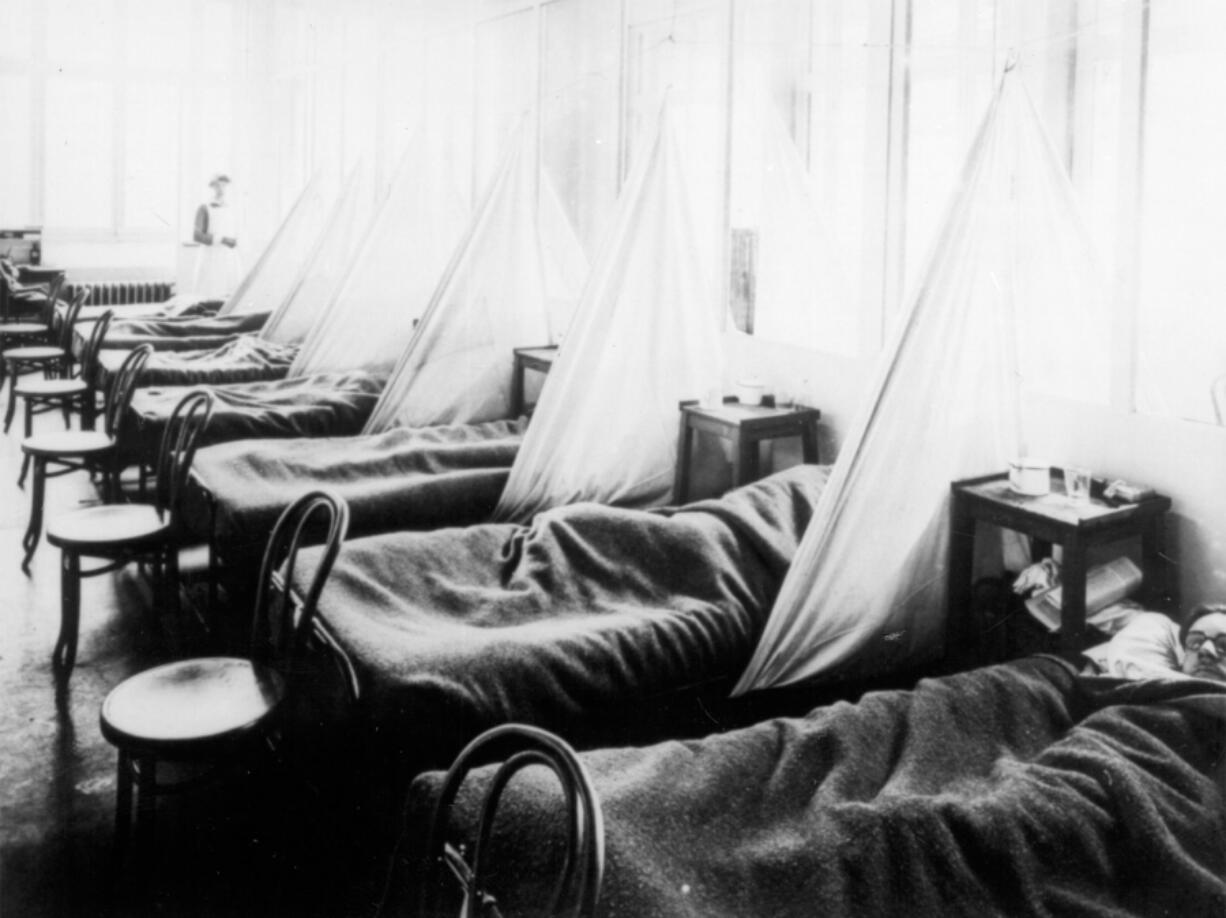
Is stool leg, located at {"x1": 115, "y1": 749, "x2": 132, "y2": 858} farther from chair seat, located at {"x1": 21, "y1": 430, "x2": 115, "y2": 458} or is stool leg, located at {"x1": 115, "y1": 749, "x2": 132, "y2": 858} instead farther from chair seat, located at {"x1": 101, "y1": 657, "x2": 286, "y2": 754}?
chair seat, located at {"x1": 21, "y1": 430, "x2": 115, "y2": 458}

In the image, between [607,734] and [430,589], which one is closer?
[607,734]

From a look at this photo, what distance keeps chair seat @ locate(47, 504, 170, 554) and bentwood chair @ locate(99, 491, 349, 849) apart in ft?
2.75

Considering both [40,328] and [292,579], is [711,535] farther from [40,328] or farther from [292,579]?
[40,328]

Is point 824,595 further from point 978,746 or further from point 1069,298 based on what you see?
point 1069,298

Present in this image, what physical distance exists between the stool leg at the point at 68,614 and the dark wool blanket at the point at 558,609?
2.39ft

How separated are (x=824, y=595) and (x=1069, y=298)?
1018mm

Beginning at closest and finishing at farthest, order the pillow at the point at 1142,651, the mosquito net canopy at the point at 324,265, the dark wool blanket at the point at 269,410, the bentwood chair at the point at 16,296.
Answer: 1. the pillow at the point at 1142,651
2. the dark wool blanket at the point at 269,410
3. the mosquito net canopy at the point at 324,265
4. the bentwood chair at the point at 16,296

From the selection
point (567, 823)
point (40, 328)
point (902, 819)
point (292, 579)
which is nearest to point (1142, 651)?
point (902, 819)

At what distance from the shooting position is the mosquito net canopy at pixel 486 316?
4520 mm

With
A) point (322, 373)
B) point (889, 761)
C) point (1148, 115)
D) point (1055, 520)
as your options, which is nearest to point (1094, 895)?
point (889, 761)

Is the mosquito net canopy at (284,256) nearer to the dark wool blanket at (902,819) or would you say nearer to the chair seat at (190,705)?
the chair seat at (190,705)

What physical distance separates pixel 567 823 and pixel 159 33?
954cm

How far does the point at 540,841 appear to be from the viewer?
1522 millimetres

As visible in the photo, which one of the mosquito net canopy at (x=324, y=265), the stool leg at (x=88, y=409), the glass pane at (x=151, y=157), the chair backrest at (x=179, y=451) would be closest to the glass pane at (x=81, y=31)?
the glass pane at (x=151, y=157)
